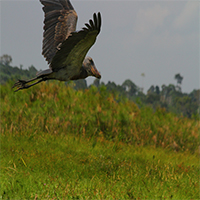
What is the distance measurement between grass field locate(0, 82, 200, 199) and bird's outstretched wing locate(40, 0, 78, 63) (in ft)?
8.67

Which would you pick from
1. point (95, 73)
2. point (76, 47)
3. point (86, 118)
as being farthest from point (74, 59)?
point (86, 118)

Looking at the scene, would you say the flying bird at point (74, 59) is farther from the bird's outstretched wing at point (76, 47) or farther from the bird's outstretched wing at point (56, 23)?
the bird's outstretched wing at point (56, 23)

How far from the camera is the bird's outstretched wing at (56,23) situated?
168 inches

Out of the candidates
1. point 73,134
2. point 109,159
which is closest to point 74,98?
point 73,134

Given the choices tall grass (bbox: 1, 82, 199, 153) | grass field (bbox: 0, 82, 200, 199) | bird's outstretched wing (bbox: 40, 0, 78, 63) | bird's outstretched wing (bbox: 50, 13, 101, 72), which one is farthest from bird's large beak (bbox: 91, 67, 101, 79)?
tall grass (bbox: 1, 82, 199, 153)

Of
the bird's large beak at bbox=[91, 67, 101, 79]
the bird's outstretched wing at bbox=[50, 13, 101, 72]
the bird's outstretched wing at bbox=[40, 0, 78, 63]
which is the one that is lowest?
the bird's large beak at bbox=[91, 67, 101, 79]

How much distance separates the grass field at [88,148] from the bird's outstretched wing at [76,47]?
2.59m

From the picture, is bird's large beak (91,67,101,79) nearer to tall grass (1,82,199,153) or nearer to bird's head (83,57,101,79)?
bird's head (83,57,101,79)

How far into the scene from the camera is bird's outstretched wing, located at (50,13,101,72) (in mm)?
3025

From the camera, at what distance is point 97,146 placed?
835 cm

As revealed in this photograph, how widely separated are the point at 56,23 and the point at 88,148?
4359mm

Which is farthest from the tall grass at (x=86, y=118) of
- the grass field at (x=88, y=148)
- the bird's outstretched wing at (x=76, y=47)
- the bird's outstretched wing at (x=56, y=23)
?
the bird's outstretched wing at (x=76, y=47)

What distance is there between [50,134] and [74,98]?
3.19 meters

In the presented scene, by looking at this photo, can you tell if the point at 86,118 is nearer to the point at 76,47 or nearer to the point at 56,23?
the point at 56,23
